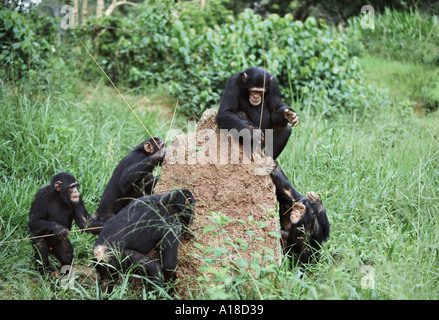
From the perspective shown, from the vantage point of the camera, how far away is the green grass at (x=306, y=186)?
12.5 ft

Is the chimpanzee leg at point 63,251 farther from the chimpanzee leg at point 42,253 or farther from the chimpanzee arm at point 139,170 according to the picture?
the chimpanzee arm at point 139,170

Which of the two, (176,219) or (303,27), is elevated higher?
(303,27)

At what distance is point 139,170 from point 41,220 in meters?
1.09

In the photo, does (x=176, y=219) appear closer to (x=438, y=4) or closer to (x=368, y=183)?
(x=368, y=183)

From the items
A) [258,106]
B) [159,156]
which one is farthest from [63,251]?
[258,106]

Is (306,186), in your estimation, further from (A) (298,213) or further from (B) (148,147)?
(B) (148,147)

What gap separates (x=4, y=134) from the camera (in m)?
6.50

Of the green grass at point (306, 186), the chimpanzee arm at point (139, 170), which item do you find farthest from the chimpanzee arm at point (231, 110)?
the green grass at point (306, 186)

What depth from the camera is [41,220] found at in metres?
4.72

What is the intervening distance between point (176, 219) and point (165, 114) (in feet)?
17.5

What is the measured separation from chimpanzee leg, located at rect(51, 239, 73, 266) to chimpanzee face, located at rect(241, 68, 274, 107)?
2449 millimetres
